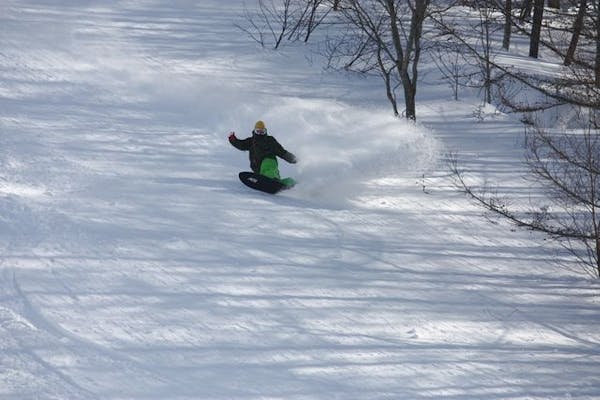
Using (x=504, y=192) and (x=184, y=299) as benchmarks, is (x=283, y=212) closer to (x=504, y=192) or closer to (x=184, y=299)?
(x=184, y=299)

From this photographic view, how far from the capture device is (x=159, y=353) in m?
6.57

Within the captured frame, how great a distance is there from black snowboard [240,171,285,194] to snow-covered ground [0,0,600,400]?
0.20 meters

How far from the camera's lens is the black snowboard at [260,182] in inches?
432

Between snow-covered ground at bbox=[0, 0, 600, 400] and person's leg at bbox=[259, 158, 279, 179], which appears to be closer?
snow-covered ground at bbox=[0, 0, 600, 400]

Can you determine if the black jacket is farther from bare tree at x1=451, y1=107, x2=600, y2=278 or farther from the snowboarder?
bare tree at x1=451, y1=107, x2=600, y2=278

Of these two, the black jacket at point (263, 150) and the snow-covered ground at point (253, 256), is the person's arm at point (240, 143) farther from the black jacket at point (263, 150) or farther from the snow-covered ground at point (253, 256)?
the snow-covered ground at point (253, 256)

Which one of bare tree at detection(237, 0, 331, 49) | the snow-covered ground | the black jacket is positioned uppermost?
bare tree at detection(237, 0, 331, 49)

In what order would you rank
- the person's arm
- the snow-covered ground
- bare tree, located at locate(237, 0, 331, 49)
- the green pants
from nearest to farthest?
the snow-covered ground → the green pants → the person's arm → bare tree, located at locate(237, 0, 331, 49)

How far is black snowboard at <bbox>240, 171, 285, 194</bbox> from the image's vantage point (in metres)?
11.0

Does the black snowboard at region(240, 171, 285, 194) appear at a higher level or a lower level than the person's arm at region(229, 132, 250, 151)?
lower

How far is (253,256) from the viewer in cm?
880

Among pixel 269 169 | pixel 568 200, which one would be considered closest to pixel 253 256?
pixel 269 169

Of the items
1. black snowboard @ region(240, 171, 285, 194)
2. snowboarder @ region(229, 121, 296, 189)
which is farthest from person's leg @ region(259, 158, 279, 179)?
black snowboard @ region(240, 171, 285, 194)

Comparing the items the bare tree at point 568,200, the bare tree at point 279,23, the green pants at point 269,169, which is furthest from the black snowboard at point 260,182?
the bare tree at point 279,23
